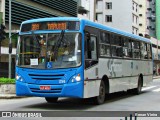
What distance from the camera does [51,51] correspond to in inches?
540

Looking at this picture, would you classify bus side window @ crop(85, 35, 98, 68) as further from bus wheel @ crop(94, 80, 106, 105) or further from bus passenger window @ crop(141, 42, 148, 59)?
bus passenger window @ crop(141, 42, 148, 59)

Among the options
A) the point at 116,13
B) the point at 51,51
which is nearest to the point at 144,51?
the point at 51,51

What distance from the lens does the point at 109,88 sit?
16406 millimetres

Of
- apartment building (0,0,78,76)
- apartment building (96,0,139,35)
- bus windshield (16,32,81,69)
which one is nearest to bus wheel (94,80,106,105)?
bus windshield (16,32,81,69)

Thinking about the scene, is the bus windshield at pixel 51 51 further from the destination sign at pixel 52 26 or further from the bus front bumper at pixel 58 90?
the bus front bumper at pixel 58 90

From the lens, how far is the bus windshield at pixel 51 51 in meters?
13.5

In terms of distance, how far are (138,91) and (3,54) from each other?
49.6 ft

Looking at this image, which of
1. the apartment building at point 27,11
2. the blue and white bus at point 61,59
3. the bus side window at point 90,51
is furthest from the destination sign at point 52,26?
the apartment building at point 27,11

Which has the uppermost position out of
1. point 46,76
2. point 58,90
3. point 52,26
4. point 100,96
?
point 52,26

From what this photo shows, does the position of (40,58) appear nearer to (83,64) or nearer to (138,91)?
(83,64)

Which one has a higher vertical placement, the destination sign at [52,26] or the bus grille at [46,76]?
the destination sign at [52,26]

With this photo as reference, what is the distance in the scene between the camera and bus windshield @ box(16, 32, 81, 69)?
44.4 ft

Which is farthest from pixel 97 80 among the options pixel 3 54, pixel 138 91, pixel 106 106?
pixel 3 54

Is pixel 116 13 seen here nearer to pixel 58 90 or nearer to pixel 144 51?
pixel 144 51
